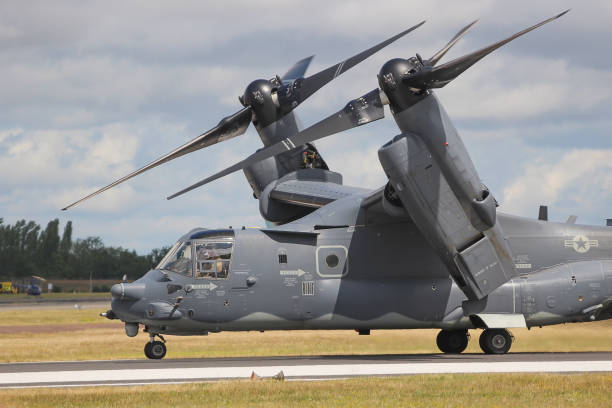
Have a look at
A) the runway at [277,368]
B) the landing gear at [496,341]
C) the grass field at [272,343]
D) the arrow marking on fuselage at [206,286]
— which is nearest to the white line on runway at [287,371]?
the runway at [277,368]

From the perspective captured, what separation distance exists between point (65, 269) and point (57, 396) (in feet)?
385

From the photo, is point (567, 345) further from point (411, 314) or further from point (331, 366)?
point (331, 366)

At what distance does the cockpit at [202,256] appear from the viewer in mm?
23828

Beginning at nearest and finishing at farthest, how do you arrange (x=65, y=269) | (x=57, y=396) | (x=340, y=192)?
(x=57, y=396)
(x=340, y=192)
(x=65, y=269)

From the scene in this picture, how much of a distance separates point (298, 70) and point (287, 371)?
47.3 feet

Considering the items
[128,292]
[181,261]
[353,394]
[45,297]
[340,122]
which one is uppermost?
[340,122]

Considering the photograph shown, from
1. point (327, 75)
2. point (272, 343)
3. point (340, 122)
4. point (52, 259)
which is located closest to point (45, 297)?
point (52, 259)

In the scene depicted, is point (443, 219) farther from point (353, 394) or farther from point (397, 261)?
point (353, 394)

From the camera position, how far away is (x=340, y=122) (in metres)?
22.0

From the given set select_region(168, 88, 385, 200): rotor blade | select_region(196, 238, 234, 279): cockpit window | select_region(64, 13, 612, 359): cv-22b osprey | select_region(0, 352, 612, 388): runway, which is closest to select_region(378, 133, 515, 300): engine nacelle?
select_region(64, 13, 612, 359): cv-22b osprey

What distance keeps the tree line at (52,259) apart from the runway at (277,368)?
10338 cm

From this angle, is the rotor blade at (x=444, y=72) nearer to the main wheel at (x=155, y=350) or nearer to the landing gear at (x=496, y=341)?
the landing gear at (x=496, y=341)

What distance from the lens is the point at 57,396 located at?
53.3 feet

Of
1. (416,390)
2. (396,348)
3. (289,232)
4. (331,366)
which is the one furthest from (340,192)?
(416,390)
